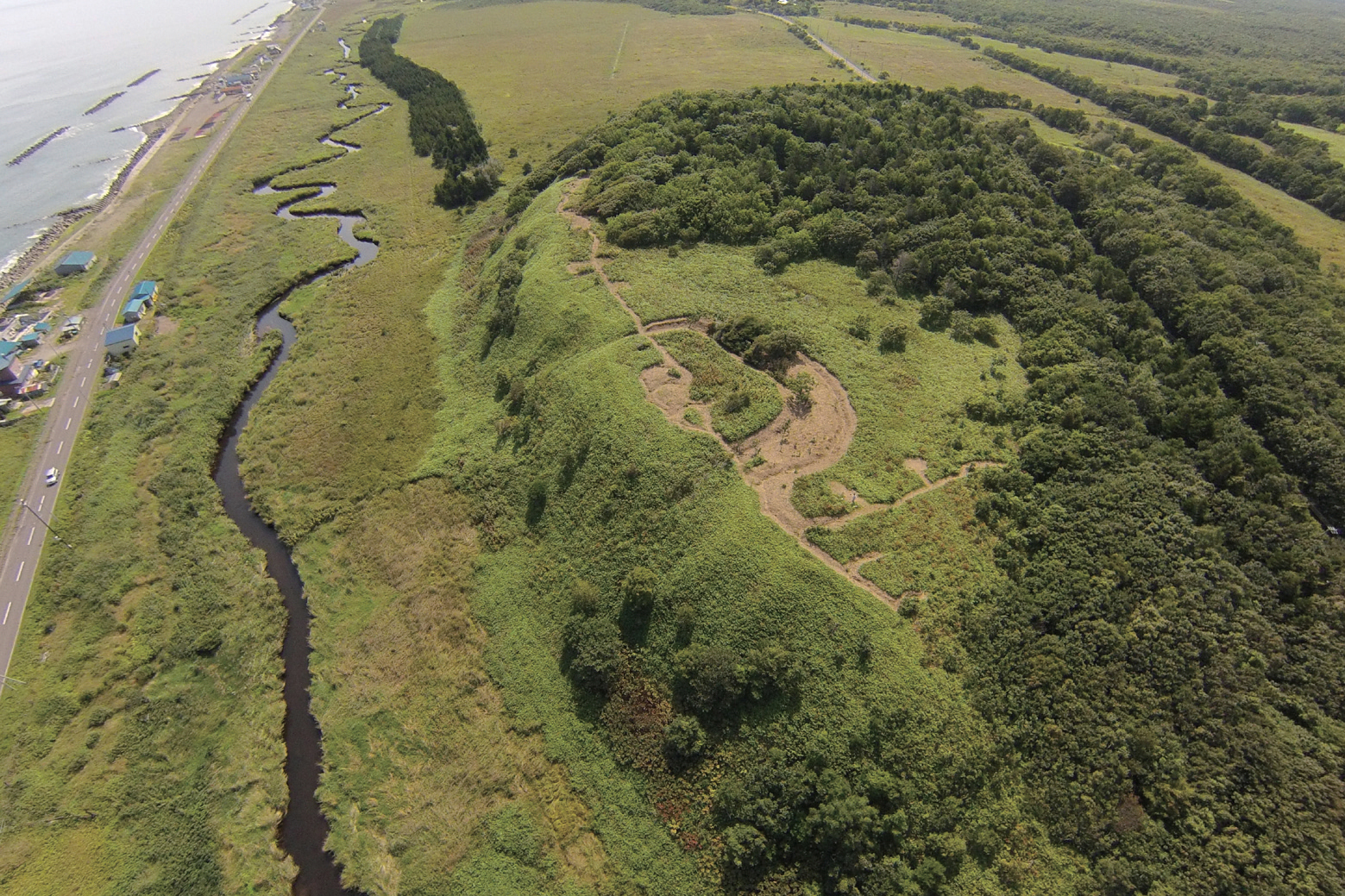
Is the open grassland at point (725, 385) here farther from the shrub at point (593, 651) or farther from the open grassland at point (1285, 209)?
the open grassland at point (1285, 209)

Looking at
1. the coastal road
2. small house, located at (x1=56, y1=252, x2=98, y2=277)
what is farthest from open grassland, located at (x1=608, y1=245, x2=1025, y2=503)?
small house, located at (x1=56, y1=252, x2=98, y2=277)

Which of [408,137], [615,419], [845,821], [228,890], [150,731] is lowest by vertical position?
[228,890]

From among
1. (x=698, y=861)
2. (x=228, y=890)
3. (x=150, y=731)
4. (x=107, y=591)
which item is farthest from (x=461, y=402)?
(x=698, y=861)

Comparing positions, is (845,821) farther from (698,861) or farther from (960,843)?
(698,861)

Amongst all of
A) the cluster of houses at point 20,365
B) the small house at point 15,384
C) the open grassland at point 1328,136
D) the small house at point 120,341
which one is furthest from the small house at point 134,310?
the open grassland at point 1328,136

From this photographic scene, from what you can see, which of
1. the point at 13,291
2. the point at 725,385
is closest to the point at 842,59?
the point at 725,385

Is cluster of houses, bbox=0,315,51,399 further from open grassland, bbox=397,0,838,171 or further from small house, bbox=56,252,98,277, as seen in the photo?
open grassland, bbox=397,0,838,171

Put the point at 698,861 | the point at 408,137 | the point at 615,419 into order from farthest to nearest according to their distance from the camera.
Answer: the point at 408,137 → the point at 615,419 → the point at 698,861
